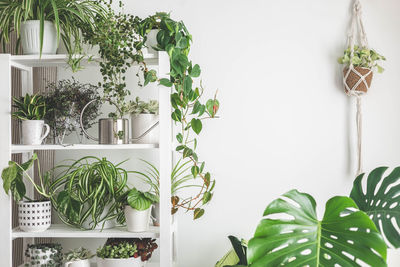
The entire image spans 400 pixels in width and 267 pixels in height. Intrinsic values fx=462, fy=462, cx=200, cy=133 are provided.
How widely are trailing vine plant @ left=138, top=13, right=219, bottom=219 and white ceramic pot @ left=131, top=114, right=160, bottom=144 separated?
0.11 m

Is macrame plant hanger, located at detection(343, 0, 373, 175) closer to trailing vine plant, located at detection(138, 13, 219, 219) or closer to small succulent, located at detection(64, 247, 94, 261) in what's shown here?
trailing vine plant, located at detection(138, 13, 219, 219)

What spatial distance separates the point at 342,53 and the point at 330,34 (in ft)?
0.36

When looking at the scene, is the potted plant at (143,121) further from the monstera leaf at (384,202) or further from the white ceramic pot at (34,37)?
the monstera leaf at (384,202)

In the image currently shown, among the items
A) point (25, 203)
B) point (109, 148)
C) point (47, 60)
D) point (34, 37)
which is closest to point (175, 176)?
point (109, 148)

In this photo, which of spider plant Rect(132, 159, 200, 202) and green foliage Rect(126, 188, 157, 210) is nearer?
green foliage Rect(126, 188, 157, 210)

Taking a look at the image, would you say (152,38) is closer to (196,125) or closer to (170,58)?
(170,58)

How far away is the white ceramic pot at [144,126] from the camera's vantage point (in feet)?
6.73

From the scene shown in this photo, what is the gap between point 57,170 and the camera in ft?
7.68

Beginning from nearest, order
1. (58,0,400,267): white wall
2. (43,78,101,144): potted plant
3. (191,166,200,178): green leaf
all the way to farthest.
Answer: (43,78,101,144): potted plant
(191,166,200,178): green leaf
(58,0,400,267): white wall

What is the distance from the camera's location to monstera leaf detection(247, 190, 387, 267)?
4.36 feet

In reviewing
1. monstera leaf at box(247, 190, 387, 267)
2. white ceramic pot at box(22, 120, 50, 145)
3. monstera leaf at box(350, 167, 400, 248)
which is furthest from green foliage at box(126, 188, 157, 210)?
monstera leaf at box(350, 167, 400, 248)

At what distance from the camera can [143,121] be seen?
2.05 m

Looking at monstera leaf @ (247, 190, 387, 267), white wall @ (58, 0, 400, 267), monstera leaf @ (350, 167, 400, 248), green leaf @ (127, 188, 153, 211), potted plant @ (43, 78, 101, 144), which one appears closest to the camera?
monstera leaf @ (247, 190, 387, 267)

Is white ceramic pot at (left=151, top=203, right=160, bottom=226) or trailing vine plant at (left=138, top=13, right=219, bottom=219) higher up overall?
trailing vine plant at (left=138, top=13, right=219, bottom=219)
